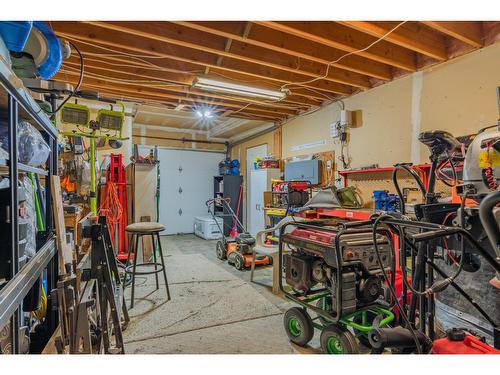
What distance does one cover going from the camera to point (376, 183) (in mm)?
3846

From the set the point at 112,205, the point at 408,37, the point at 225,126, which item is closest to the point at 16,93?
the point at 408,37

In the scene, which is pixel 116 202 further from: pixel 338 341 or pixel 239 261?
pixel 338 341

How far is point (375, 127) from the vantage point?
391 centimetres

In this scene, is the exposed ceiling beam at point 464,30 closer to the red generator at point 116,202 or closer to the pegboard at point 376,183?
the pegboard at point 376,183

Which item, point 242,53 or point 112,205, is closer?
point 242,53

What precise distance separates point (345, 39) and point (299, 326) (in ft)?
8.91

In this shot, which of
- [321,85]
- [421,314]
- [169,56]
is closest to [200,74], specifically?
[169,56]

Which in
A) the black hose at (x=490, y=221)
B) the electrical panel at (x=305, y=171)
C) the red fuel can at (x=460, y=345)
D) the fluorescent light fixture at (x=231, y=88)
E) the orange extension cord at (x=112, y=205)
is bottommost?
the red fuel can at (x=460, y=345)

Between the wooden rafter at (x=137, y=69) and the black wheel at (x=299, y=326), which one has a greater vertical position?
the wooden rafter at (x=137, y=69)

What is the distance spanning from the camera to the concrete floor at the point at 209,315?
7.13ft

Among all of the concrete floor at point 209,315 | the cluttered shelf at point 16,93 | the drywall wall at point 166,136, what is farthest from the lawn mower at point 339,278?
the drywall wall at point 166,136

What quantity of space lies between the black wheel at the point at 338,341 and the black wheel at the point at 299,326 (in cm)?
16

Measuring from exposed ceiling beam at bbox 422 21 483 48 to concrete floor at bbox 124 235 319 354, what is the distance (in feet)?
9.55

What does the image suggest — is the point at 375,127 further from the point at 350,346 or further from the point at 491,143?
the point at 350,346
